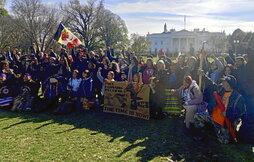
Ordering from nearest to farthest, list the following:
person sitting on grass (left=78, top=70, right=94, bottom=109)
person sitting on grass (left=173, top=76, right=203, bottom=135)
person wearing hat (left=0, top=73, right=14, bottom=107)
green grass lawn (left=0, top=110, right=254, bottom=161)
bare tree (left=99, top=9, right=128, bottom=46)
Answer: green grass lawn (left=0, top=110, right=254, bottom=161)
person sitting on grass (left=173, top=76, right=203, bottom=135)
person sitting on grass (left=78, top=70, right=94, bottom=109)
person wearing hat (left=0, top=73, right=14, bottom=107)
bare tree (left=99, top=9, right=128, bottom=46)

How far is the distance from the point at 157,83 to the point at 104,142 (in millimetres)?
2968

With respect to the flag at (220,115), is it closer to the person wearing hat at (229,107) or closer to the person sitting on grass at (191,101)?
the person wearing hat at (229,107)

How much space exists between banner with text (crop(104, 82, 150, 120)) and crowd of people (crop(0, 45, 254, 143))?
0.21m

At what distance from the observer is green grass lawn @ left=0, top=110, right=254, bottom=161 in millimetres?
5188

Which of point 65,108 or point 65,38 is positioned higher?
point 65,38

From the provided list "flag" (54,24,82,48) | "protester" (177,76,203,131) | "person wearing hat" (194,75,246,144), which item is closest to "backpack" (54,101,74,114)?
"flag" (54,24,82,48)

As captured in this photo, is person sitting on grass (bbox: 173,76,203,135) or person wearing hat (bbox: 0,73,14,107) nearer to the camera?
person sitting on grass (bbox: 173,76,203,135)

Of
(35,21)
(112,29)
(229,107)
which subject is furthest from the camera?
(112,29)

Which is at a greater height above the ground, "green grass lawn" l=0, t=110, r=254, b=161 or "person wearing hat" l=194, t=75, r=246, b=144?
"person wearing hat" l=194, t=75, r=246, b=144

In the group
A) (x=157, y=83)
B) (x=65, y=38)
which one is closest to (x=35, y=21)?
(x=65, y=38)

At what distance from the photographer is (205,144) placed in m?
5.84

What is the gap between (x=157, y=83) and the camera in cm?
788

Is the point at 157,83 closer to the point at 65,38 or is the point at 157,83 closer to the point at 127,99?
the point at 127,99

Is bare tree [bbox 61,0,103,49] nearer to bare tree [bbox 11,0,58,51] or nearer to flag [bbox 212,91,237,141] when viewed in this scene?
bare tree [bbox 11,0,58,51]
